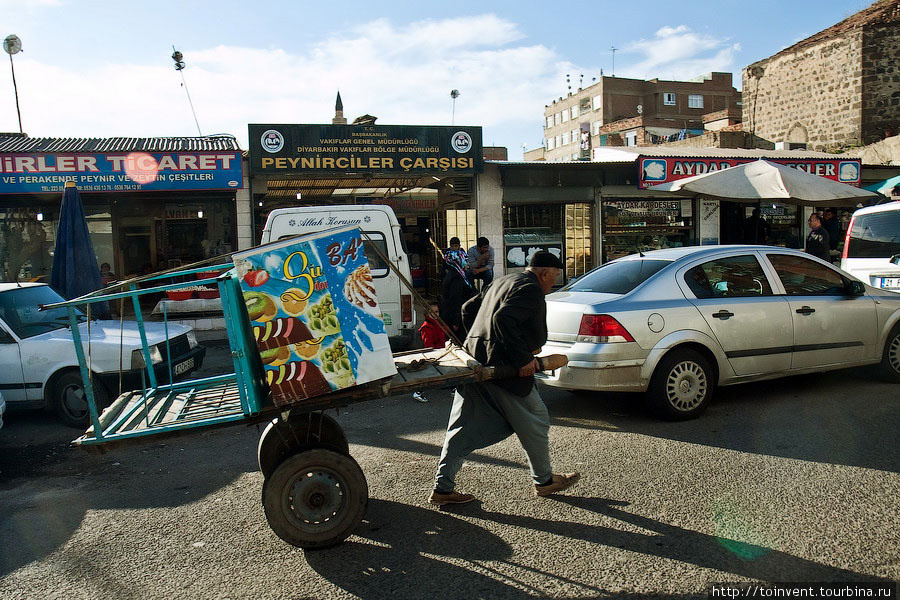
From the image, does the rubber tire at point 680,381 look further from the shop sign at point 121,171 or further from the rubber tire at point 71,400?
the shop sign at point 121,171

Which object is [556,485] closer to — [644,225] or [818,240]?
[818,240]

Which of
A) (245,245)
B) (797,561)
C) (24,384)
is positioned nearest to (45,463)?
(24,384)

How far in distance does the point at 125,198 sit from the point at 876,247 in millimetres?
14326

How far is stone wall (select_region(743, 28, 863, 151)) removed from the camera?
23.0 meters

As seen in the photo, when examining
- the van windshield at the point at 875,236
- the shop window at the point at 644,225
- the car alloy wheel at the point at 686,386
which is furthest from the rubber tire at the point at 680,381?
the shop window at the point at 644,225

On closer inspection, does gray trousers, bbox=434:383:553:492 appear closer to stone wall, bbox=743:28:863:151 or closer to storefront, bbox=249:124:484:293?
storefront, bbox=249:124:484:293

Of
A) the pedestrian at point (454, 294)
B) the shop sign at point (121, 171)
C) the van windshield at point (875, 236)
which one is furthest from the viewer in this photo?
the shop sign at point (121, 171)

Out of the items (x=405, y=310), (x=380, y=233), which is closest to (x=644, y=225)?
(x=405, y=310)

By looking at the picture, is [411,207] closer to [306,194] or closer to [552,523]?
[306,194]

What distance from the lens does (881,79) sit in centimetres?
2255

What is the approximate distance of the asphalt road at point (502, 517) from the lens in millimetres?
3391

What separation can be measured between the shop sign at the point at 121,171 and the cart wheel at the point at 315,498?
10463 millimetres

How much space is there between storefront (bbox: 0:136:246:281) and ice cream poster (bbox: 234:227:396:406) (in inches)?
405

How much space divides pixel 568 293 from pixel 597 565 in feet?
11.7
